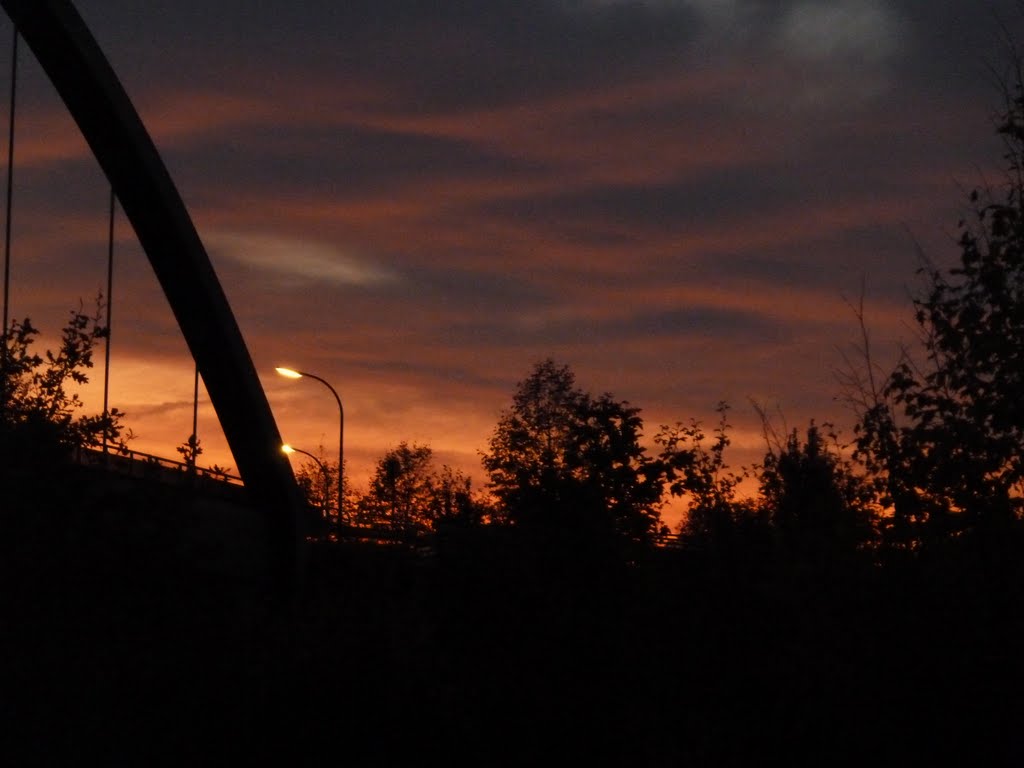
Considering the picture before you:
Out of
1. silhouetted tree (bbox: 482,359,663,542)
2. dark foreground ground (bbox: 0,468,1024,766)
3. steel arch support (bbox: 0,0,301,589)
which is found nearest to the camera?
dark foreground ground (bbox: 0,468,1024,766)

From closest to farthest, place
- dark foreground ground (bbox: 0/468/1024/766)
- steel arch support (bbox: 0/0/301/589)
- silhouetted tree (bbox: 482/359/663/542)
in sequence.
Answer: dark foreground ground (bbox: 0/468/1024/766) < steel arch support (bbox: 0/0/301/589) < silhouetted tree (bbox: 482/359/663/542)

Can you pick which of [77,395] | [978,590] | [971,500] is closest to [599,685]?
[978,590]

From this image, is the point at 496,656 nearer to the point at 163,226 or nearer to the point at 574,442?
the point at 163,226

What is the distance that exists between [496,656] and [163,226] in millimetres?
23631

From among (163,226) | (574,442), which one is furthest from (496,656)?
(574,442)

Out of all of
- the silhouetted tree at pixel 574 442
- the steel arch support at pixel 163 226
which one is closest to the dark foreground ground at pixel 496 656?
the steel arch support at pixel 163 226

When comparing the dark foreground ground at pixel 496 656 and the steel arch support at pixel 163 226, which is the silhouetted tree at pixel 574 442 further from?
the dark foreground ground at pixel 496 656

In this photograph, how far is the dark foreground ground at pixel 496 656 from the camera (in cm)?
1129

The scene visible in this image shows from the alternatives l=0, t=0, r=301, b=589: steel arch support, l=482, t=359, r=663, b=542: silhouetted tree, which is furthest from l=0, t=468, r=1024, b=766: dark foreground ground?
l=482, t=359, r=663, b=542: silhouetted tree

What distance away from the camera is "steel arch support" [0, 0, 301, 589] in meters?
29.8

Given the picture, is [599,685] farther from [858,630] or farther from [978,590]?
[978,590]

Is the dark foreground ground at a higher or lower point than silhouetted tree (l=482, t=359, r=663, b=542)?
lower

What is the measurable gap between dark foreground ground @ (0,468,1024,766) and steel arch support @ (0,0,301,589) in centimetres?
2073

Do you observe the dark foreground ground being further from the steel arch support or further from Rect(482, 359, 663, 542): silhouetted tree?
Rect(482, 359, 663, 542): silhouetted tree
